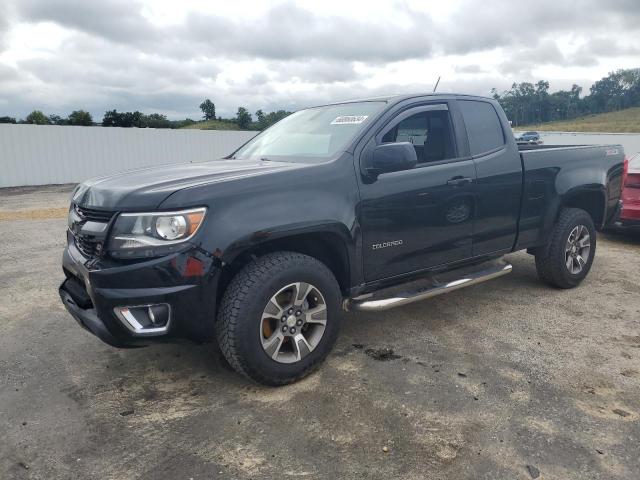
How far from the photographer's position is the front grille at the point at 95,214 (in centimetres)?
297

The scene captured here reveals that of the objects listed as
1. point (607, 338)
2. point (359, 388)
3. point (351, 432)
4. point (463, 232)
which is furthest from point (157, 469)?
point (607, 338)

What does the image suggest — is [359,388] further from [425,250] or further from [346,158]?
[346,158]

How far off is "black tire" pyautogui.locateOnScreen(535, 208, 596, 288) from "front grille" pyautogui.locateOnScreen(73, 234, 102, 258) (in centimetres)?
398

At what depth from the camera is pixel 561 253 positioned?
16.2 ft

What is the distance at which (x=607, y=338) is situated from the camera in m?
3.99

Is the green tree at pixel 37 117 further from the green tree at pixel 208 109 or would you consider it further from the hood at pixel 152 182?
the hood at pixel 152 182

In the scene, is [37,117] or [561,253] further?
[37,117]

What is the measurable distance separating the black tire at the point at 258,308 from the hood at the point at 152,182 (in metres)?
0.58

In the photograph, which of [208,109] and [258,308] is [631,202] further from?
[208,109]

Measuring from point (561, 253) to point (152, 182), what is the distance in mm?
3832

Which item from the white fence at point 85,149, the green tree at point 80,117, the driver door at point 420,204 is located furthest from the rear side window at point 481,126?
the green tree at point 80,117

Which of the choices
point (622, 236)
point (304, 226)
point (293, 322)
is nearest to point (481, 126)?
point (304, 226)

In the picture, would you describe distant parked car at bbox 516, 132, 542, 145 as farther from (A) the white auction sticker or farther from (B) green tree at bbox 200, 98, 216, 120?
(B) green tree at bbox 200, 98, 216, 120

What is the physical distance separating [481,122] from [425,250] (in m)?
1.38
